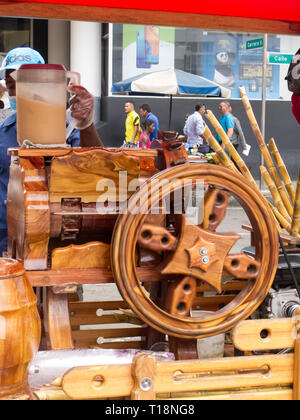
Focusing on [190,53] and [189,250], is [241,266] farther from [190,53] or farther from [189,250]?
[190,53]

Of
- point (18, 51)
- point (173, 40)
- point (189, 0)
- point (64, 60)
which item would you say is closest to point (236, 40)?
point (173, 40)

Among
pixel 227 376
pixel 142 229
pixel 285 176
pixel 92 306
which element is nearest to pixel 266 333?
pixel 227 376

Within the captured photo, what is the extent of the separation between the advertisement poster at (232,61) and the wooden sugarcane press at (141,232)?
10987mm

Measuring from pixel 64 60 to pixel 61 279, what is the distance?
35.9 ft

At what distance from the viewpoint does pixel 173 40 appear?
12.1 m

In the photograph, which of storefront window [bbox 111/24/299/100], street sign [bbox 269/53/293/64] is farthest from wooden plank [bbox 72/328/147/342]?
storefront window [bbox 111/24/299/100]

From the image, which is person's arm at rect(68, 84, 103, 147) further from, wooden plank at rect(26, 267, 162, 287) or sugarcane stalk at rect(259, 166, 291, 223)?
sugarcane stalk at rect(259, 166, 291, 223)

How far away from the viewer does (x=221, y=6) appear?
1365 mm

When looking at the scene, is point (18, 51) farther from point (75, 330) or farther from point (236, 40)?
point (236, 40)

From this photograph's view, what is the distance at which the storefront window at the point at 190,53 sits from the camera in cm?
1206

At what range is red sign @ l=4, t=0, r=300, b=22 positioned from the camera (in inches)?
52.0

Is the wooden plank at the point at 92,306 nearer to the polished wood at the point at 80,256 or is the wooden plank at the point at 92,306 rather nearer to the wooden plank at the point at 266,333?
the polished wood at the point at 80,256

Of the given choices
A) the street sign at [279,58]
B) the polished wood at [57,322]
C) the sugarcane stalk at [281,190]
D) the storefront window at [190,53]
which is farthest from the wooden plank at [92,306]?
the storefront window at [190,53]

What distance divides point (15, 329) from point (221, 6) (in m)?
0.82
